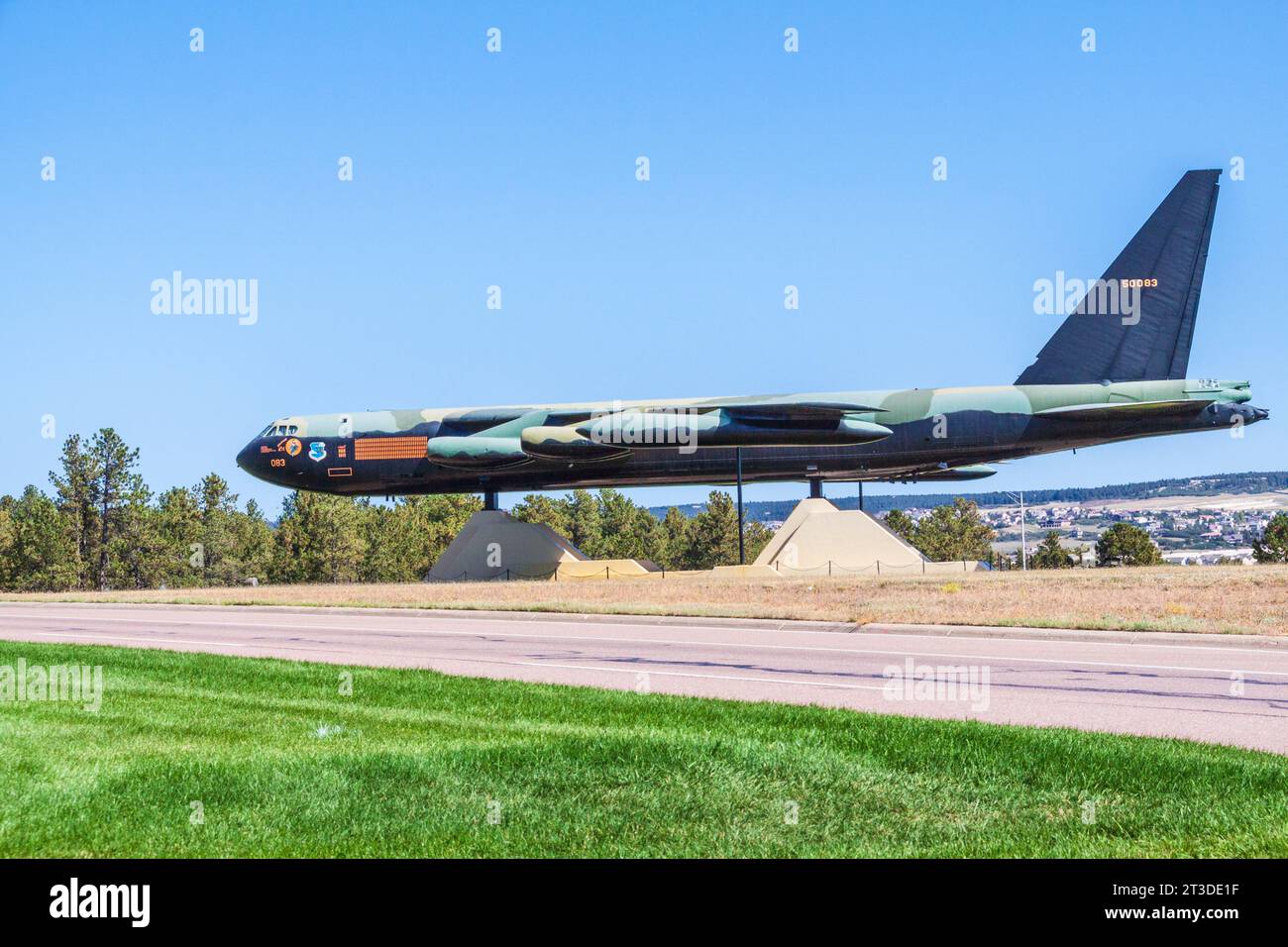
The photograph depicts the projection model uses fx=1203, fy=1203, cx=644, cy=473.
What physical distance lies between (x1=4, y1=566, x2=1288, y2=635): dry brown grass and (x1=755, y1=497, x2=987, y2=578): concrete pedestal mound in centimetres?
722

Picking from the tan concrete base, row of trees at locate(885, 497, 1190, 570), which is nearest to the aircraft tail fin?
the tan concrete base

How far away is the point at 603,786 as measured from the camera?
861 cm

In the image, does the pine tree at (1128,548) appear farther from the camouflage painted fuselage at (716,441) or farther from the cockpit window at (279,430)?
the cockpit window at (279,430)

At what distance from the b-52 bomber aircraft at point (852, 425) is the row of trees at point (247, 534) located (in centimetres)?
4282

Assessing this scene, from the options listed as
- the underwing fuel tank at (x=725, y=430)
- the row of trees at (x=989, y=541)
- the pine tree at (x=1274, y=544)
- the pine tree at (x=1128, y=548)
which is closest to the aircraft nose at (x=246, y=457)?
the underwing fuel tank at (x=725, y=430)

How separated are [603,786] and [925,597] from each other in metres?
20.8

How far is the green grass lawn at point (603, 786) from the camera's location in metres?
7.19

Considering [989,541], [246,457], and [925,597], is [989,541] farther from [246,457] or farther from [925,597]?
[925,597]

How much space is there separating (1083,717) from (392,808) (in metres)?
7.39
